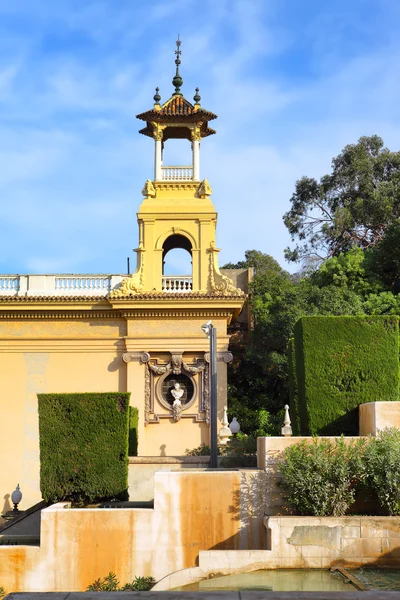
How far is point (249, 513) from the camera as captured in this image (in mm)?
15852

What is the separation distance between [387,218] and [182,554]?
1290 inches

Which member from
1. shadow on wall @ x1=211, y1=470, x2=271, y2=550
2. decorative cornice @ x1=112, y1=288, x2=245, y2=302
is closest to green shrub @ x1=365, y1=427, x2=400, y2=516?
shadow on wall @ x1=211, y1=470, x2=271, y2=550

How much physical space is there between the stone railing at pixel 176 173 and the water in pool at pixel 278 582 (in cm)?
2046

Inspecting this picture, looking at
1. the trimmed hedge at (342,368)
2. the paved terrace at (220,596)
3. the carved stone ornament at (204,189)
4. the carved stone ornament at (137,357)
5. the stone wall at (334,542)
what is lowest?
the stone wall at (334,542)

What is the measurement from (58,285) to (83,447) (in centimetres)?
1396

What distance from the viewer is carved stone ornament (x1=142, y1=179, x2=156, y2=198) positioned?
103 feet

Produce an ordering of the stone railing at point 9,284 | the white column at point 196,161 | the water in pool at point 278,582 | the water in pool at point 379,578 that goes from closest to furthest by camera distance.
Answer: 1. the water in pool at point 379,578
2. the water in pool at point 278,582
3. the stone railing at point 9,284
4. the white column at point 196,161

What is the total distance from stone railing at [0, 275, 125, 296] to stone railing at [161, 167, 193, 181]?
180 inches

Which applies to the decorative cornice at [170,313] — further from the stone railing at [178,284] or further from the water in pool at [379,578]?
the water in pool at [379,578]

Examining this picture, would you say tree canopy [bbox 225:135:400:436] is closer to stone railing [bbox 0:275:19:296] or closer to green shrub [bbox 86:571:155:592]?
stone railing [bbox 0:275:19:296]

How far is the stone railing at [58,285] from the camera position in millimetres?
30531

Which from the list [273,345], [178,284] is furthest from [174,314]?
[273,345]

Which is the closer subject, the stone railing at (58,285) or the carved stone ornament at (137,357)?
the carved stone ornament at (137,357)

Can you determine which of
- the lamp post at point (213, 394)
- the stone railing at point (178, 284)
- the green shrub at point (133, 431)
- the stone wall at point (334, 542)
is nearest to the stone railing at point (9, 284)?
the stone railing at point (178, 284)
